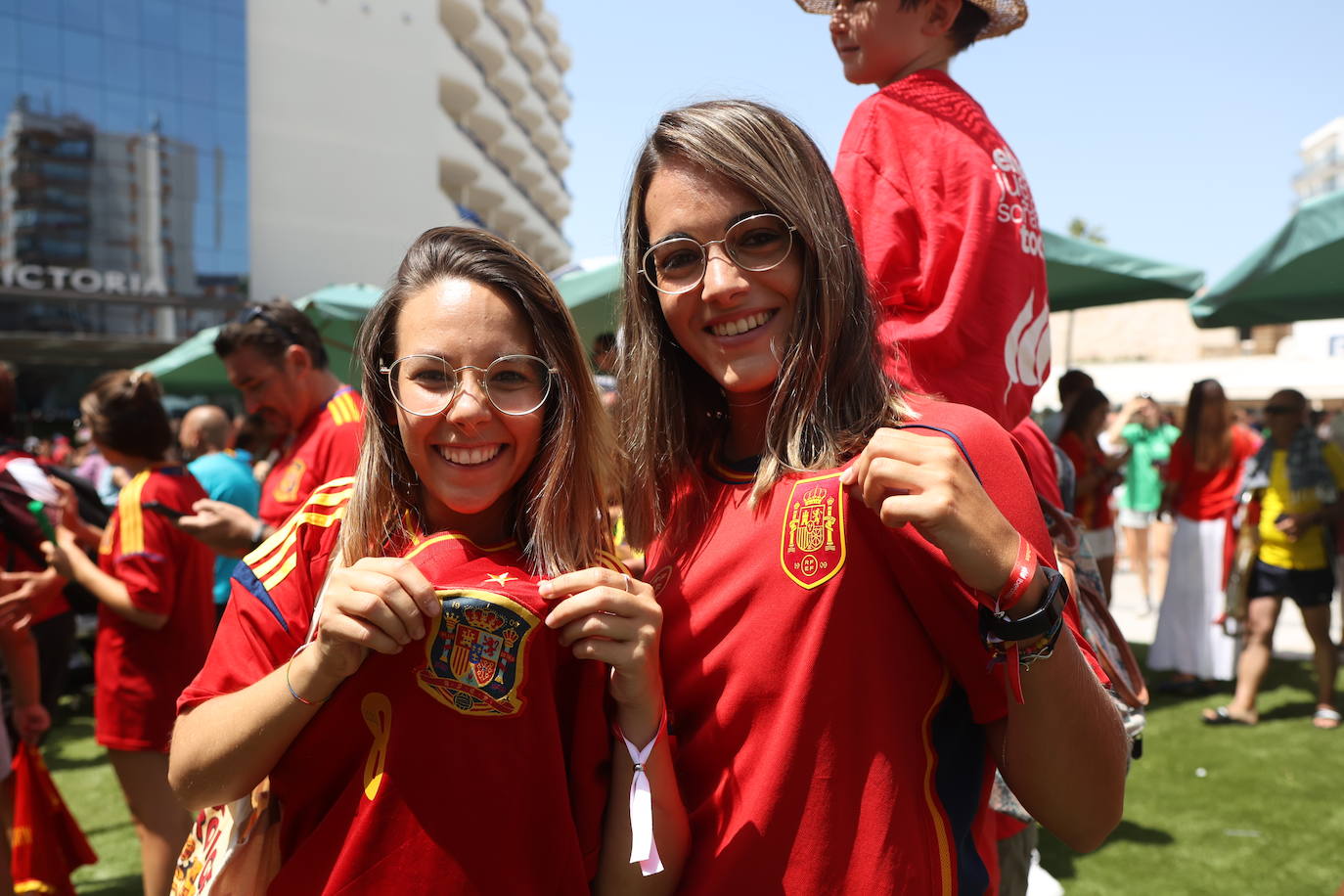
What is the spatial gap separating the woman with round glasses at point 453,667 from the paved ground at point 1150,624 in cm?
816

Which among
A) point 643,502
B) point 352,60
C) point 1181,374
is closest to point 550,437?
point 643,502

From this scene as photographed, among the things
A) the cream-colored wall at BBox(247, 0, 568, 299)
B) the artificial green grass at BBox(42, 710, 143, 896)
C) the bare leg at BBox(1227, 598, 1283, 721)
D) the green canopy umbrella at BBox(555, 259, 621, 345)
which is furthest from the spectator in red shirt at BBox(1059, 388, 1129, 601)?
the cream-colored wall at BBox(247, 0, 568, 299)

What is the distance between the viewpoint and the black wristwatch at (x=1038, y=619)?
1217 millimetres

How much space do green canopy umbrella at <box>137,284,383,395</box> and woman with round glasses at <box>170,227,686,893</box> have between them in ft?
11.8

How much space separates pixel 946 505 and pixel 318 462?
10.1ft

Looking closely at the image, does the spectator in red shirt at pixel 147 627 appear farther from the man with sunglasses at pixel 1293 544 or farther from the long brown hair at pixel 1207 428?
the long brown hair at pixel 1207 428

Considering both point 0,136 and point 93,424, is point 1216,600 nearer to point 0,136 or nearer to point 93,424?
point 93,424

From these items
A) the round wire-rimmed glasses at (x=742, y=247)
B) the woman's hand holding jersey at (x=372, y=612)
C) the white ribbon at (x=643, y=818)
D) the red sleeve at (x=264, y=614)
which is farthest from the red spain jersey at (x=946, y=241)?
the red sleeve at (x=264, y=614)

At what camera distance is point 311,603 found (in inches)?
59.6

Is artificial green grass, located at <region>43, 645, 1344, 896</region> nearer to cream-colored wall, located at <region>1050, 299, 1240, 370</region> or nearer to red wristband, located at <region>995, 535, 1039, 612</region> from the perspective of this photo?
red wristband, located at <region>995, 535, 1039, 612</region>

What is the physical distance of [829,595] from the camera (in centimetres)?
136

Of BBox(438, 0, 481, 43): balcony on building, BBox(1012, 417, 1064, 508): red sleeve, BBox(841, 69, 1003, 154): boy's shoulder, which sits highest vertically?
BBox(438, 0, 481, 43): balcony on building

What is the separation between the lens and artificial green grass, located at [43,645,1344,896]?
4.53 m

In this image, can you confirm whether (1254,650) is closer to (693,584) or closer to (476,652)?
(693,584)
